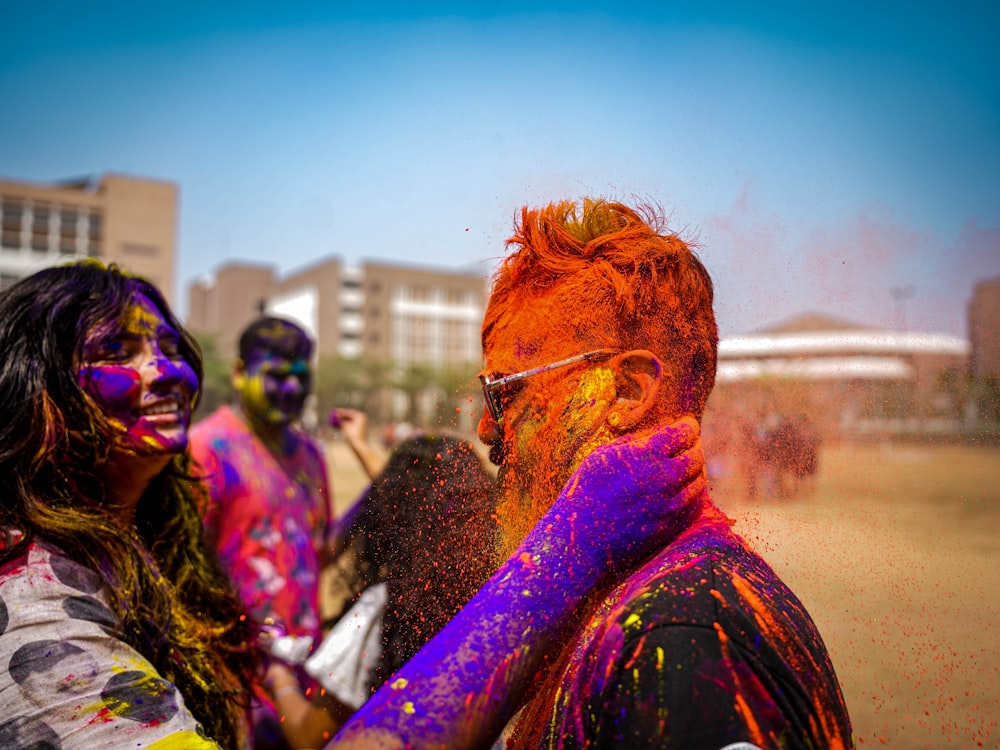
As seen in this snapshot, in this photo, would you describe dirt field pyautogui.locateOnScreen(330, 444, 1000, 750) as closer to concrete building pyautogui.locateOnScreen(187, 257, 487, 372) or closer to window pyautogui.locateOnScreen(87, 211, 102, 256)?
concrete building pyautogui.locateOnScreen(187, 257, 487, 372)

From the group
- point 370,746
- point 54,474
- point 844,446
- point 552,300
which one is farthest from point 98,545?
point 844,446

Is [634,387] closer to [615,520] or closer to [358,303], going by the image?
[615,520]

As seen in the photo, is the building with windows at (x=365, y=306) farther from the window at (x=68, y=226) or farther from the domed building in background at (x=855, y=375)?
A: the domed building in background at (x=855, y=375)

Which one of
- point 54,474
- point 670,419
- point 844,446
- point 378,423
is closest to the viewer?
point 670,419

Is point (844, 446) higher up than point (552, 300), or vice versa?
point (552, 300)

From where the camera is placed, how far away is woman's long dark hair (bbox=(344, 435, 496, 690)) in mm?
1447

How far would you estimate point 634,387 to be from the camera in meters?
1.28

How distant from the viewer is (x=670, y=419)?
127 centimetres

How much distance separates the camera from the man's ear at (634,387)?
4.09ft

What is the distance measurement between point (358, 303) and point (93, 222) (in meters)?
27.4

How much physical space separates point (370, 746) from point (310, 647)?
2.31 meters

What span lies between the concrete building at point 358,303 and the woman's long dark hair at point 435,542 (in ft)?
196

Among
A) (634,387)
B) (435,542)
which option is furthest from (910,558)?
(435,542)

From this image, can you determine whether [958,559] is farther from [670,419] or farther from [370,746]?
[370,746]
